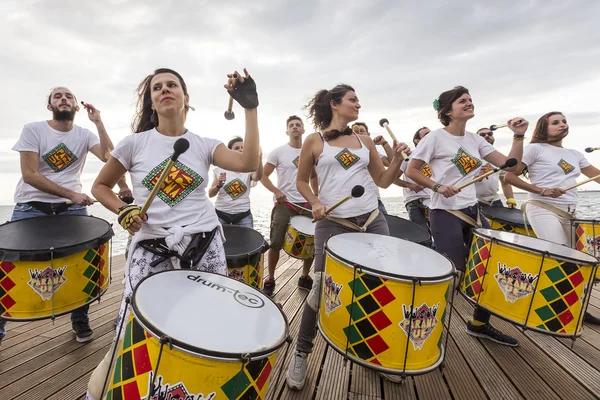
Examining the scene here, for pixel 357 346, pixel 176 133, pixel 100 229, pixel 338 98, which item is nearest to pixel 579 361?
pixel 357 346

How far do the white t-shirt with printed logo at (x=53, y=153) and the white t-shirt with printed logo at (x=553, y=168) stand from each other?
15.4ft

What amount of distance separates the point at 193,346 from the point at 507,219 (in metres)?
4.33

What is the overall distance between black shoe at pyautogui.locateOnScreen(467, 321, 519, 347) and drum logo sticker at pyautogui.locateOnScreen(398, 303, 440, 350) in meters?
1.56

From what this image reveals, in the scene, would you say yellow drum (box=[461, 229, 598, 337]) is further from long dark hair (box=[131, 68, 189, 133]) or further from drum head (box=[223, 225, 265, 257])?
long dark hair (box=[131, 68, 189, 133])

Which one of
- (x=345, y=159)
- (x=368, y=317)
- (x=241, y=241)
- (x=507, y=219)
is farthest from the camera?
(x=507, y=219)

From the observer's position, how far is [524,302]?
2.23 m

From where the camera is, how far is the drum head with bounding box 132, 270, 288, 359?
107 centimetres

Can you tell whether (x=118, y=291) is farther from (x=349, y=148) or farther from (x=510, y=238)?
(x=510, y=238)

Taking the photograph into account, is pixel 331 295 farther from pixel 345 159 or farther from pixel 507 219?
pixel 507 219

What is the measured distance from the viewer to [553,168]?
12.0 ft

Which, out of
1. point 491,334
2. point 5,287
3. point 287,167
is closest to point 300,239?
point 287,167

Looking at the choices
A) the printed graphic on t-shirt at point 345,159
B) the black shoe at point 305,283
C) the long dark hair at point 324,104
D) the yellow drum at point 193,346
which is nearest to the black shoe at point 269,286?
the black shoe at point 305,283

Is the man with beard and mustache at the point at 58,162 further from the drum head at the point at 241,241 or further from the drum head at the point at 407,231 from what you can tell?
the drum head at the point at 407,231

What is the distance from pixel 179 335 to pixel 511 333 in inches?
129
